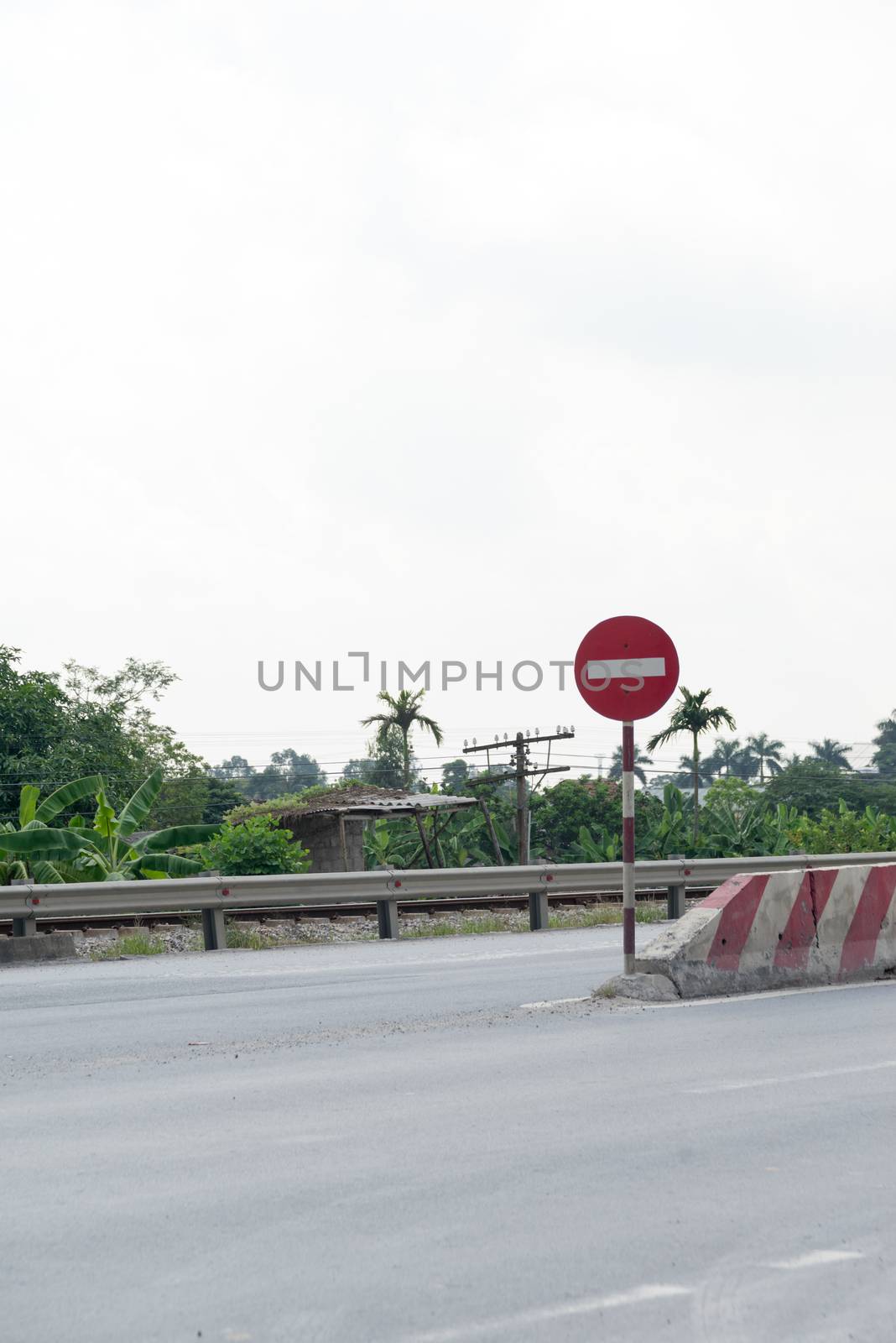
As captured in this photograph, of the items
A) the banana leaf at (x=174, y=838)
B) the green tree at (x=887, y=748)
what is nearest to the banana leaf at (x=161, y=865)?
the banana leaf at (x=174, y=838)

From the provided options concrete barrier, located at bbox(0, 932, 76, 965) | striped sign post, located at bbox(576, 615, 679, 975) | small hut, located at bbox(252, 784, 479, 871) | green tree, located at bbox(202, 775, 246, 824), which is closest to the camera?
striped sign post, located at bbox(576, 615, 679, 975)

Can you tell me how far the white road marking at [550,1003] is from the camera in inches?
379

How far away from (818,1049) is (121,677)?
225 ft

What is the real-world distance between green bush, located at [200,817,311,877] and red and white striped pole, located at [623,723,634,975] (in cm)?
1355

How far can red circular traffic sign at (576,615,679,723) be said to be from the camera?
10.7m

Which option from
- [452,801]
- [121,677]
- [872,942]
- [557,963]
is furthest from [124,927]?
[121,677]

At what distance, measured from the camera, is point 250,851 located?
23.7 m

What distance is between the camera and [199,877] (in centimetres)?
1596

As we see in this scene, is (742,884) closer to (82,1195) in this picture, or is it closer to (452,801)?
(82,1195)

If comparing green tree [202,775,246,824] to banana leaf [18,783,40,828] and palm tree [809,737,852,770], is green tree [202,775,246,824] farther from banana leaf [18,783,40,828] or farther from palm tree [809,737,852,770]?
palm tree [809,737,852,770]

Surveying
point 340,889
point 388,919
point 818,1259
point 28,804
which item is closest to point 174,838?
point 28,804

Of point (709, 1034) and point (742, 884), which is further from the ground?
point (742, 884)

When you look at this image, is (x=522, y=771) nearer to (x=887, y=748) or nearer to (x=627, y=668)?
(x=627, y=668)

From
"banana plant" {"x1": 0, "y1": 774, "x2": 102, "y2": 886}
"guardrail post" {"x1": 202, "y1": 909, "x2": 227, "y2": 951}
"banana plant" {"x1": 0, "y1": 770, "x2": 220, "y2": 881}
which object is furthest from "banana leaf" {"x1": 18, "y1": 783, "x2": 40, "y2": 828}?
"guardrail post" {"x1": 202, "y1": 909, "x2": 227, "y2": 951}
